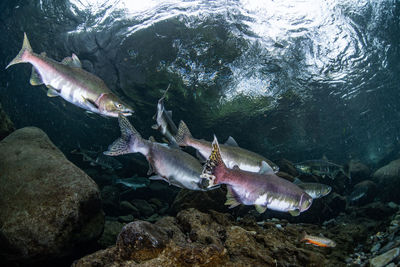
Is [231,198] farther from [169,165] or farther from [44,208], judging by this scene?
[44,208]

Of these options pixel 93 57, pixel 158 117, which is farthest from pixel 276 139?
pixel 158 117

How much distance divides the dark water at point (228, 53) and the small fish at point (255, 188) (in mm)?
8773

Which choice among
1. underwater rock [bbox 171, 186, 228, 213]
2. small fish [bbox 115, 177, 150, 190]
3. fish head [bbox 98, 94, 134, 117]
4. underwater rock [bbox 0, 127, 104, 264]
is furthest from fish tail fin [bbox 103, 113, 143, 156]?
small fish [bbox 115, 177, 150, 190]

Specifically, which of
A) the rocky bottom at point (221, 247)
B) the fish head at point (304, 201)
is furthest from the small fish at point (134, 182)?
the fish head at point (304, 201)

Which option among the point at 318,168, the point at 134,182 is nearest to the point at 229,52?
the point at 318,168

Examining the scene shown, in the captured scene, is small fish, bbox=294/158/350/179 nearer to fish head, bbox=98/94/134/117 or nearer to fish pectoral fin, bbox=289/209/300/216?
fish pectoral fin, bbox=289/209/300/216

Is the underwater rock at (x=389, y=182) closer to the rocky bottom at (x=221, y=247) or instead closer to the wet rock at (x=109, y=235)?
the rocky bottom at (x=221, y=247)

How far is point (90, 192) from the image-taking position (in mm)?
4871

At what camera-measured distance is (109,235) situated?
21.1 feet

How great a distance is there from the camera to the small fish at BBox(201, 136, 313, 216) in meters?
3.42

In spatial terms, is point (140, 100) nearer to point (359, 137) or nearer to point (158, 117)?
point (158, 117)

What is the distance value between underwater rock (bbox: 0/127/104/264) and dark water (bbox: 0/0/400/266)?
27.6ft

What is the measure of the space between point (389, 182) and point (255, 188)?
48.8ft

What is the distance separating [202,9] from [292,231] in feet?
31.8
